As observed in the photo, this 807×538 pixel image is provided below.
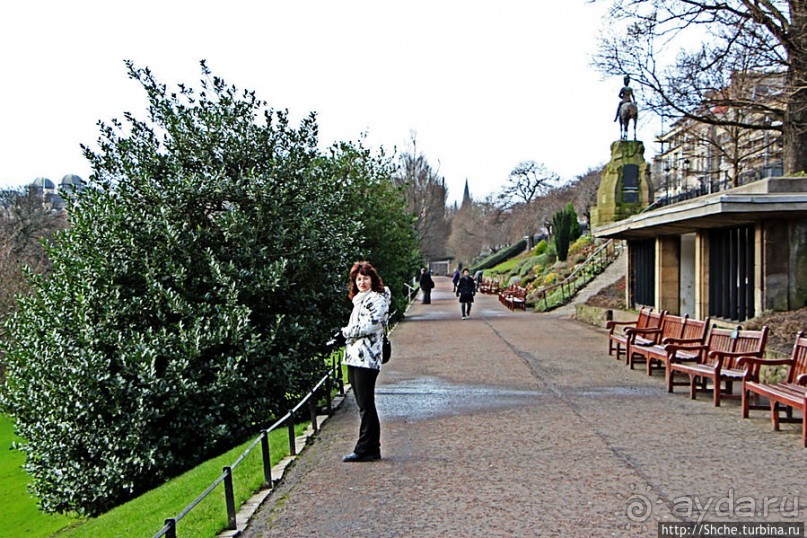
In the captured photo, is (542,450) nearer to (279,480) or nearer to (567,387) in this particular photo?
(279,480)

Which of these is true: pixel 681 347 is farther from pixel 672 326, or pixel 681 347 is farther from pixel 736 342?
pixel 672 326

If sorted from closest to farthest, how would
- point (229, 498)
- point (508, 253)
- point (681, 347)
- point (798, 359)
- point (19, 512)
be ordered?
point (229, 498) → point (798, 359) → point (681, 347) → point (19, 512) → point (508, 253)

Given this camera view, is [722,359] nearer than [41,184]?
Yes

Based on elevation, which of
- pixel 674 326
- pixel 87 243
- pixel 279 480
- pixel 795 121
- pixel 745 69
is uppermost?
pixel 745 69

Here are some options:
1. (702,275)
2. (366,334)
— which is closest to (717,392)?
(366,334)

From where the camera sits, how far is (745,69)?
18.5 metres

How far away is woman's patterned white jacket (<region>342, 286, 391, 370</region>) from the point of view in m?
7.02

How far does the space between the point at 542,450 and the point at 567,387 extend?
13.5 feet

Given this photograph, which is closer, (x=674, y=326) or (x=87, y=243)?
(x=87, y=243)

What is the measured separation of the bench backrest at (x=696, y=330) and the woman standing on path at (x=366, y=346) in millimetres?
6222

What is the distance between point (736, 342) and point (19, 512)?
36.4ft

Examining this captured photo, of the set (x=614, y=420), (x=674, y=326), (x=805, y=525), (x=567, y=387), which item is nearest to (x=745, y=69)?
(x=674, y=326)

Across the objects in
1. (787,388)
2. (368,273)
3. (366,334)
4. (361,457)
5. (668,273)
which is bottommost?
(361,457)

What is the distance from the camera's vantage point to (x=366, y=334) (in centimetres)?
700
